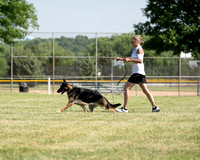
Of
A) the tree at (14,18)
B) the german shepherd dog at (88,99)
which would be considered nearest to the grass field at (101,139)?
the german shepherd dog at (88,99)

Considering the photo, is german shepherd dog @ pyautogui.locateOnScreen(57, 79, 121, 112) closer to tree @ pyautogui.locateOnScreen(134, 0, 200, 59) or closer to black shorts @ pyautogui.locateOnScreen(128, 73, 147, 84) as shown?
black shorts @ pyautogui.locateOnScreen(128, 73, 147, 84)

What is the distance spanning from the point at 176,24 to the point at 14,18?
8962mm

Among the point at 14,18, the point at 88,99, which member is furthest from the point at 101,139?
the point at 14,18

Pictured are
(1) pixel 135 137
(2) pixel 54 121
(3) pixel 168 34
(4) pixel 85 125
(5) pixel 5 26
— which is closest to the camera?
(1) pixel 135 137

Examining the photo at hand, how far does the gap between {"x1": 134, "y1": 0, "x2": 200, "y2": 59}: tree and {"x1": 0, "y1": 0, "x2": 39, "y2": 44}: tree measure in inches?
281

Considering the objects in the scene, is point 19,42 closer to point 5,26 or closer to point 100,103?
point 5,26

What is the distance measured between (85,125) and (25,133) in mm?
1247

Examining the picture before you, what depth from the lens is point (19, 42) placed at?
2211 cm

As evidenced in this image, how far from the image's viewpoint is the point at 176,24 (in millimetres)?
22328

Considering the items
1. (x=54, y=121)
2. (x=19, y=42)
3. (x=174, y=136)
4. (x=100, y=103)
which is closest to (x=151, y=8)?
(x=19, y=42)

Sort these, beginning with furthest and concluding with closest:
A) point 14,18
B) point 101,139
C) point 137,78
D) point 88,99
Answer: point 14,18 → point 88,99 → point 137,78 → point 101,139

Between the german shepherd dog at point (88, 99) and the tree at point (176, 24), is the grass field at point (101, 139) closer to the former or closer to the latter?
the german shepherd dog at point (88, 99)

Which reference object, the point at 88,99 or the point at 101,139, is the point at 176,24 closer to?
the point at 88,99

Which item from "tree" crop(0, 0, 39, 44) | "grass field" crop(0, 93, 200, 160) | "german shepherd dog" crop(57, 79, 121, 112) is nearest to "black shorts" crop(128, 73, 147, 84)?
"german shepherd dog" crop(57, 79, 121, 112)
